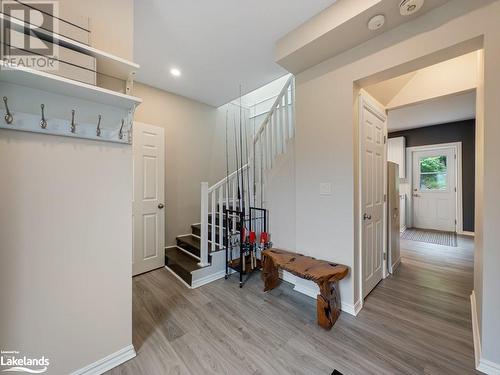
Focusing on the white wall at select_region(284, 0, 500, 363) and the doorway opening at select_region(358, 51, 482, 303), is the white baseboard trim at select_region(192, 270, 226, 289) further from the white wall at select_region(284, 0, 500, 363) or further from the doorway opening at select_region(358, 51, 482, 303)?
the doorway opening at select_region(358, 51, 482, 303)

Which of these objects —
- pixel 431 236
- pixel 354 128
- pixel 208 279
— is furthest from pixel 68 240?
pixel 431 236

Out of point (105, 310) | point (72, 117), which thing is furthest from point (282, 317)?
point (72, 117)

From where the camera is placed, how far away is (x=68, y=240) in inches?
49.4

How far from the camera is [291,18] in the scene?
6.00 ft

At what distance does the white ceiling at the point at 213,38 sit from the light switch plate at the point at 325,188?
4.88ft

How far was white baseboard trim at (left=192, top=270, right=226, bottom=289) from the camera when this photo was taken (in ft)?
8.07

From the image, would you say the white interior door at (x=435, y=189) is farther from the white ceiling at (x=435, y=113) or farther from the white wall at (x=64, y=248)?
the white wall at (x=64, y=248)

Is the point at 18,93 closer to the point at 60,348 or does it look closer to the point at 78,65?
the point at 78,65

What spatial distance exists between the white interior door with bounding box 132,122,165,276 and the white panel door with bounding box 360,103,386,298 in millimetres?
2576

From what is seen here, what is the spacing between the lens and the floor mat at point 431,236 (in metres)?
4.18

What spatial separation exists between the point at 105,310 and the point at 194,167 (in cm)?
257

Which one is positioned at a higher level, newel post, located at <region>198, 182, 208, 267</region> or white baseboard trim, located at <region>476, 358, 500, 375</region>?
newel post, located at <region>198, 182, 208, 267</region>

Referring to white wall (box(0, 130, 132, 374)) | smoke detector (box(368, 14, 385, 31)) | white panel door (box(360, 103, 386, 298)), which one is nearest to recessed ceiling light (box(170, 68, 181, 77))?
white wall (box(0, 130, 132, 374))

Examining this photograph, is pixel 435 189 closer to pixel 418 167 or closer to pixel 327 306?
pixel 418 167
